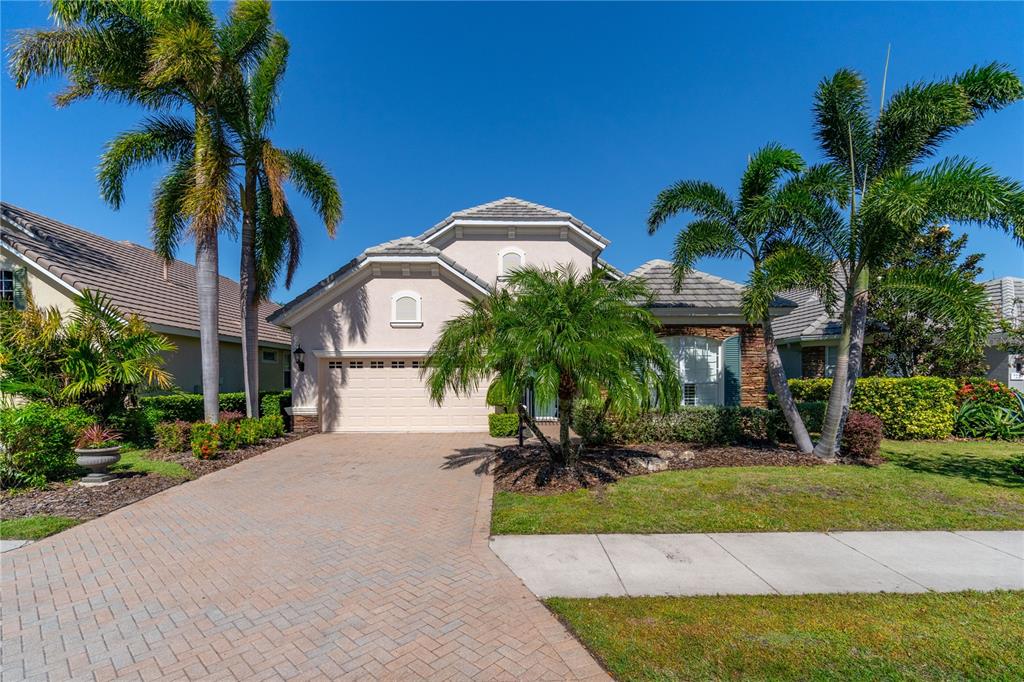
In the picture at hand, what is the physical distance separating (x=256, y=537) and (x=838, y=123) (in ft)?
44.2

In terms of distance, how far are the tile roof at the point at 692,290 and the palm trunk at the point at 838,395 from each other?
324 cm

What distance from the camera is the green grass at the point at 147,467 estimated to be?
911 cm

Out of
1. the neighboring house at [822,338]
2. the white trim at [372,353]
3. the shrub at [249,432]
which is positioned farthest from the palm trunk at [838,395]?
the shrub at [249,432]

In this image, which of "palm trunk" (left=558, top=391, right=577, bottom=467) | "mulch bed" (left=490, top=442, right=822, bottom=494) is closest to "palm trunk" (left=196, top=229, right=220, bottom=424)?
"mulch bed" (left=490, top=442, right=822, bottom=494)

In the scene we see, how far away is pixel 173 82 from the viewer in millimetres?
11523

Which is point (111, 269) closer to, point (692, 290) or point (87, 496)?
point (87, 496)

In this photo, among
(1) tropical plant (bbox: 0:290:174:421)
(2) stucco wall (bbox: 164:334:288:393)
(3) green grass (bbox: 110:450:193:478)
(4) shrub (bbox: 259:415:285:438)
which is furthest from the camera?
(2) stucco wall (bbox: 164:334:288:393)

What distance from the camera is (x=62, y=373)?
10.0m

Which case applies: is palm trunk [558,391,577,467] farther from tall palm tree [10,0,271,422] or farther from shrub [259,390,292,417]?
shrub [259,390,292,417]

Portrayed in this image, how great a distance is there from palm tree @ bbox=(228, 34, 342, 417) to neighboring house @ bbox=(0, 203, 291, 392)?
2.50m

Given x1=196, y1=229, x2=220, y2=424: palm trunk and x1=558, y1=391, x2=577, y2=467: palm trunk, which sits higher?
x1=196, y1=229, x2=220, y2=424: palm trunk

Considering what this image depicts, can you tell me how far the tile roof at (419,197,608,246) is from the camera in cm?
1641

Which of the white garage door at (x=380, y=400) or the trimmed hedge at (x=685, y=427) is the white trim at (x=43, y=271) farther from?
the trimmed hedge at (x=685, y=427)

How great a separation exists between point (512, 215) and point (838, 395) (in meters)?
11.8
